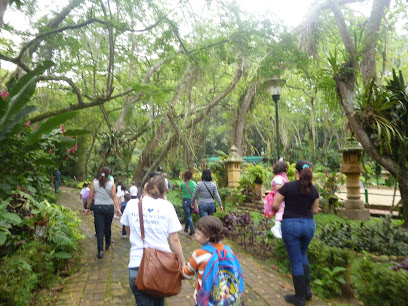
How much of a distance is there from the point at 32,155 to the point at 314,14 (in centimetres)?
707

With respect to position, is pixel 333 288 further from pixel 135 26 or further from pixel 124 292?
pixel 135 26

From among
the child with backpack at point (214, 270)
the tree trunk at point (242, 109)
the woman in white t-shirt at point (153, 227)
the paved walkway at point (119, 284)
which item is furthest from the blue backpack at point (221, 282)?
the tree trunk at point (242, 109)

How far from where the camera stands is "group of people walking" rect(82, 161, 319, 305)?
218 centimetres

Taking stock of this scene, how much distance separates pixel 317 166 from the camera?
24.4m

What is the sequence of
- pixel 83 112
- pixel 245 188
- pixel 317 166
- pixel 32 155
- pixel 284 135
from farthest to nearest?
1. pixel 317 166
2. pixel 284 135
3. pixel 83 112
4. pixel 245 188
5. pixel 32 155

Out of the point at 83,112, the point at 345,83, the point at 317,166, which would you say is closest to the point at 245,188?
the point at 345,83

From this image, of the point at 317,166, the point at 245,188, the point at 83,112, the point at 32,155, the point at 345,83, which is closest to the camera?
the point at 32,155

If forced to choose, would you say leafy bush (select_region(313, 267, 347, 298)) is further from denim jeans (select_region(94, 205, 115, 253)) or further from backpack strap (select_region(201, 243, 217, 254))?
denim jeans (select_region(94, 205, 115, 253))

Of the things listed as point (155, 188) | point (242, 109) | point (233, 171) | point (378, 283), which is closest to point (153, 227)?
point (155, 188)

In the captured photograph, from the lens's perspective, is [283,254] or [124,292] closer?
[124,292]

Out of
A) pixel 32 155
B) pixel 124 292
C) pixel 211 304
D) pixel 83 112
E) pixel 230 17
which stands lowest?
pixel 124 292

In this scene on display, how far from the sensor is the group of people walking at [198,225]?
2.18 m

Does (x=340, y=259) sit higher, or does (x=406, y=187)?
(x=406, y=187)

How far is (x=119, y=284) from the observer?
392 cm
